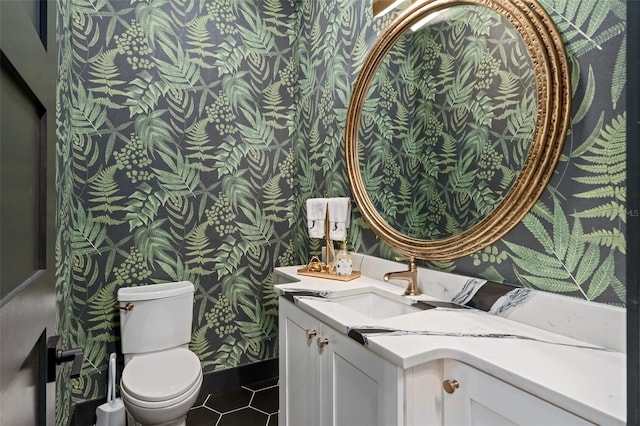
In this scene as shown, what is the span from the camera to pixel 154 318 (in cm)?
205

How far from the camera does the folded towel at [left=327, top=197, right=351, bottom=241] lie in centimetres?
200

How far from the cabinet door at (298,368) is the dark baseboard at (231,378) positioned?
2.62 feet

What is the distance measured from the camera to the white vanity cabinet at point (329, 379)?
1051mm

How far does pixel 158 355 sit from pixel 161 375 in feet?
0.72

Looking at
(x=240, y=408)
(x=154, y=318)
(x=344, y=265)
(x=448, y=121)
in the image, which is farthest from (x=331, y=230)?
(x=240, y=408)

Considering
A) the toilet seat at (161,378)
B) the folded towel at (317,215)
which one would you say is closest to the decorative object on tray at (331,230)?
the folded towel at (317,215)

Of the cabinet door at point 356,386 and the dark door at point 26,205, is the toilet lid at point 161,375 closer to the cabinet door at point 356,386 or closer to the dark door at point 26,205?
the cabinet door at point 356,386

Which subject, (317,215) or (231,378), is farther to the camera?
(231,378)

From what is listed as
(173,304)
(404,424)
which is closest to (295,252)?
(173,304)

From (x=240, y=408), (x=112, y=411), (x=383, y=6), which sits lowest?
(x=240, y=408)

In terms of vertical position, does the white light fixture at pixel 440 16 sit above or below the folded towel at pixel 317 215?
above

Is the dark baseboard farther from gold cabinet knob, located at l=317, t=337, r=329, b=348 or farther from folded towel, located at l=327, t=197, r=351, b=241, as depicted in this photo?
gold cabinet knob, located at l=317, t=337, r=329, b=348

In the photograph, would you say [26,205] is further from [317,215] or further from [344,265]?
[317,215]

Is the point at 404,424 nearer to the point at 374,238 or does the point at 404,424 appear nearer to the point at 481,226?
the point at 481,226
